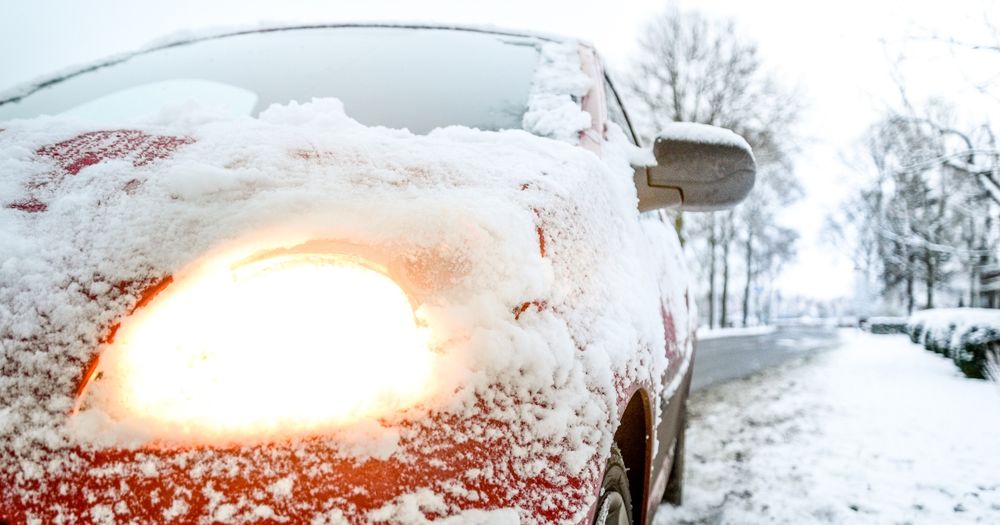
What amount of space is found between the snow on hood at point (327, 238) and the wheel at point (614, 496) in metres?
0.20

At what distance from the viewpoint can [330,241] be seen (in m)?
0.91

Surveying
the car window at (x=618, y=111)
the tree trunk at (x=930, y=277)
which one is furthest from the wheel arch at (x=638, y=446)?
the tree trunk at (x=930, y=277)

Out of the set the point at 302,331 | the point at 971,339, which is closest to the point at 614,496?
the point at 302,331

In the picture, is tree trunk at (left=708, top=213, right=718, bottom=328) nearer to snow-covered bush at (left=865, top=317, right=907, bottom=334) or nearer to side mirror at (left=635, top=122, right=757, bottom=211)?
snow-covered bush at (left=865, top=317, right=907, bottom=334)

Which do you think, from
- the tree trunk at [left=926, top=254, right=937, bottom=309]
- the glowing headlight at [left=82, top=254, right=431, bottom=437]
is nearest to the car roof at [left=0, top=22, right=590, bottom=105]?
the glowing headlight at [left=82, top=254, right=431, bottom=437]

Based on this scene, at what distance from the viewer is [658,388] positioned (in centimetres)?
158

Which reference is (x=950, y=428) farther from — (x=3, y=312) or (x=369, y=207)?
(x=3, y=312)

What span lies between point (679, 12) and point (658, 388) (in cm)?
2517

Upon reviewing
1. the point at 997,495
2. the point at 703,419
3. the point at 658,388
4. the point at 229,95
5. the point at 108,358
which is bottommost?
the point at 703,419

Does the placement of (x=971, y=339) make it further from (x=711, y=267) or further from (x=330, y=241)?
(x=711, y=267)

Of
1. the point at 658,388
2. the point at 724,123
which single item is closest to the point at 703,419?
the point at 658,388

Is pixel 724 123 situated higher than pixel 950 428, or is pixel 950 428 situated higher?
pixel 724 123

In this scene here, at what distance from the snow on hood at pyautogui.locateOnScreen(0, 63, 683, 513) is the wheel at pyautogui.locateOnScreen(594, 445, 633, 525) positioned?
8.0 inches

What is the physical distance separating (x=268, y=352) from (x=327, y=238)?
18cm
